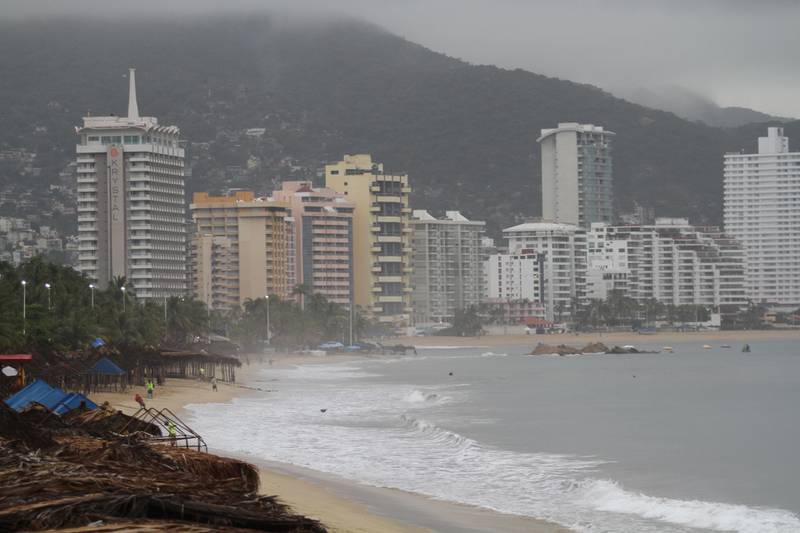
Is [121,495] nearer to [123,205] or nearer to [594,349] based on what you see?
[123,205]

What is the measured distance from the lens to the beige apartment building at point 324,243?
645 ft

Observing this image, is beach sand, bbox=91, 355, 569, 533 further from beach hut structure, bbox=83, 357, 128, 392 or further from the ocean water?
beach hut structure, bbox=83, 357, 128, 392

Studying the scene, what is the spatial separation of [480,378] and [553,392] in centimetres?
1948

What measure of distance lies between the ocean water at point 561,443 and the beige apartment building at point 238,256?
3530 inches

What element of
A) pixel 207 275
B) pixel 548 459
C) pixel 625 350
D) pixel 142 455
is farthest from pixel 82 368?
pixel 207 275

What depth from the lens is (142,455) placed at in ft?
57.4

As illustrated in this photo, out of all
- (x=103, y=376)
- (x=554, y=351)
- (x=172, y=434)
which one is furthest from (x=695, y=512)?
(x=554, y=351)

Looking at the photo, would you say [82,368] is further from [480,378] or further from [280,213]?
[280,213]

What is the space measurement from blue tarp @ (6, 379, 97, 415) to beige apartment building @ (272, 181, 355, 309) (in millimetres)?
166981

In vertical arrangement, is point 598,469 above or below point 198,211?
below

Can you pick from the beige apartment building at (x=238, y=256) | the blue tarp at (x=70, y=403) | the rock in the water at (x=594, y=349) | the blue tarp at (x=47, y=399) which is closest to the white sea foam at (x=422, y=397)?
the blue tarp at (x=47, y=399)

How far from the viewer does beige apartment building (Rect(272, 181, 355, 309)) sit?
196625 millimetres

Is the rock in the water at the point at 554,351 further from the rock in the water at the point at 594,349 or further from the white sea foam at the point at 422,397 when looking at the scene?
the white sea foam at the point at 422,397

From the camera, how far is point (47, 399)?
2855 cm
